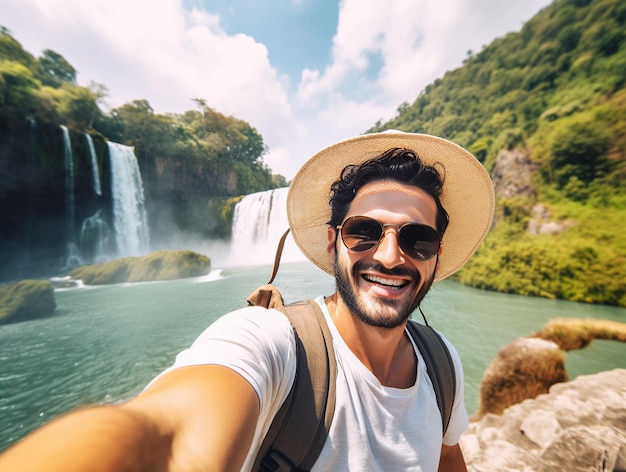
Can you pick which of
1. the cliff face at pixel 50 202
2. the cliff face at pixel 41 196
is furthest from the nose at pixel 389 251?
the cliff face at pixel 41 196

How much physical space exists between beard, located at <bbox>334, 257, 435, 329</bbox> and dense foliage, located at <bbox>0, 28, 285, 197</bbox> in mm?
21871

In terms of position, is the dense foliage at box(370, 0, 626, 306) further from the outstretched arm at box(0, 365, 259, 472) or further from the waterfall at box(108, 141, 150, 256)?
the waterfall at box(108, 141, 150, 256)

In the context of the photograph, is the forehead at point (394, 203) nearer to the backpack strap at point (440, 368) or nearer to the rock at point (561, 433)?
the backpack strap at point (440, 368)

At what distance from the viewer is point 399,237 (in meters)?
1.19

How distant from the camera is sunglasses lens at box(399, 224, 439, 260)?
3.92ft

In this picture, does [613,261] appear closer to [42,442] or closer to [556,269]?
[556,269]

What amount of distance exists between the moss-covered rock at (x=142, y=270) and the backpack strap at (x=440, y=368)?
14.5 metres

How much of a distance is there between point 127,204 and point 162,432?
75.4 feet

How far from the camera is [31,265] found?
15.8m

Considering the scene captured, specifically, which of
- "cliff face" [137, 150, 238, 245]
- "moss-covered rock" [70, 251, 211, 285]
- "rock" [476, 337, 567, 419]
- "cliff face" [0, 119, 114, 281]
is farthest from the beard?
"cliff face" [137, 150, 238, 245]

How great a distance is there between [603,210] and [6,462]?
16246 mm

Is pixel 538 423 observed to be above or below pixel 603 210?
below

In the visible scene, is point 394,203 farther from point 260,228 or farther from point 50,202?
point 50,202

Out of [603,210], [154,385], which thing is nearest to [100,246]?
[154,385]
